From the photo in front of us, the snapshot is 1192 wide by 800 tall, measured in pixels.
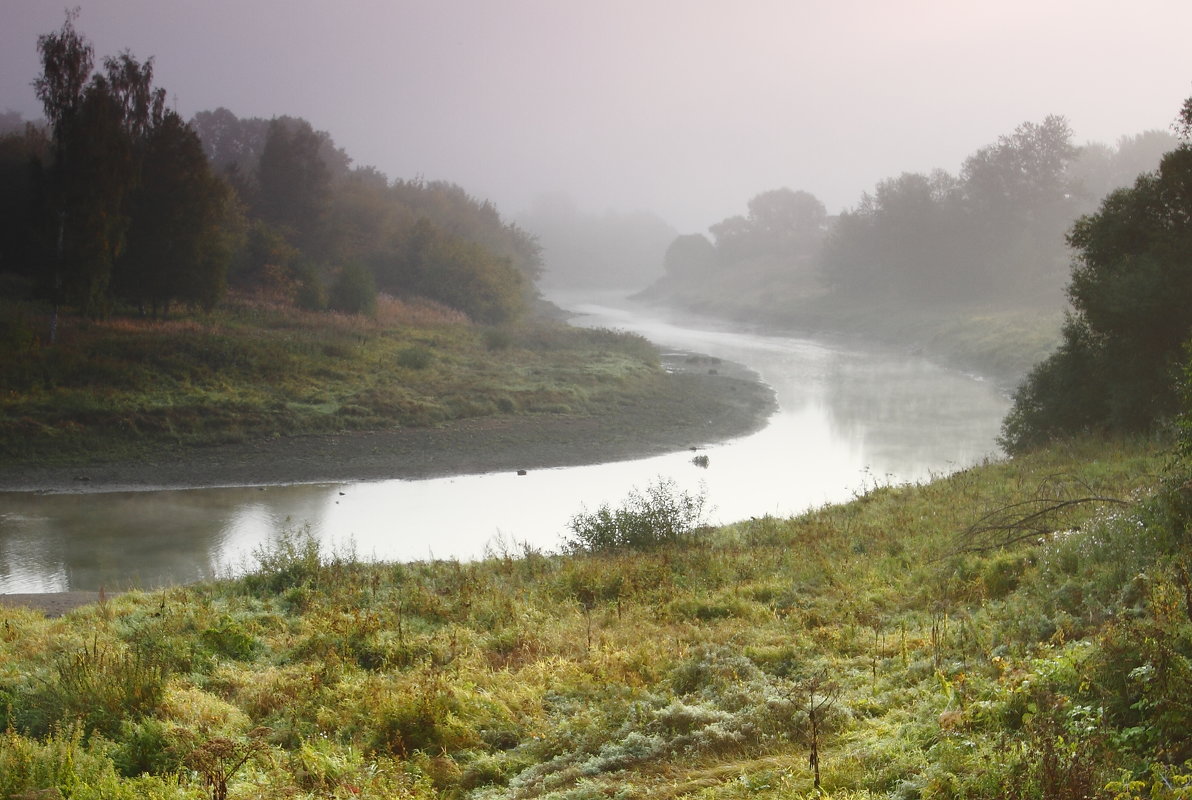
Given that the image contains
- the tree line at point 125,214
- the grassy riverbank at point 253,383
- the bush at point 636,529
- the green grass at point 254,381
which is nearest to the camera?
the bush at point 636,529

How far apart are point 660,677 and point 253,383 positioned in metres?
22.1

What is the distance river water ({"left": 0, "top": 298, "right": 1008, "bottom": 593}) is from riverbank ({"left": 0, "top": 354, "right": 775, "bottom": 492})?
66 centimetres

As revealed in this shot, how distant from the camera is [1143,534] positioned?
24.1ft

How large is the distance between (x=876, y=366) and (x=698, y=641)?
39.7 meters

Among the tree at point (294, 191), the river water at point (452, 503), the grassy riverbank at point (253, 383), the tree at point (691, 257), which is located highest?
the tree at point (691, 257)

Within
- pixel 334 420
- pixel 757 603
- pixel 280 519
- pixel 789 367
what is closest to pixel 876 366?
pixel 789 367

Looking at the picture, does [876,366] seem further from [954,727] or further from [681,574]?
[954,727]

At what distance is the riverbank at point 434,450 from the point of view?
1911 centimetres

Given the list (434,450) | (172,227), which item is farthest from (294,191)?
(434,450)

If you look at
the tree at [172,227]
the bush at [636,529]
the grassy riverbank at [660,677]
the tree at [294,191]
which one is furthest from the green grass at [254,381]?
the tree at [294,191]

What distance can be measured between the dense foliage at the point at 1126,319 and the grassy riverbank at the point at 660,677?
5.74 metres

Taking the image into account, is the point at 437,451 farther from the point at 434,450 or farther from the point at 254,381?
the point at 254,381

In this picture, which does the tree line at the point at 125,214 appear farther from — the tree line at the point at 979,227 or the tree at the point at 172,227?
the tree line at the point at 979,227

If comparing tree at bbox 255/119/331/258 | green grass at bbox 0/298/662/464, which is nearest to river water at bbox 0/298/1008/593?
green grass at bbox 0/298/662/464
